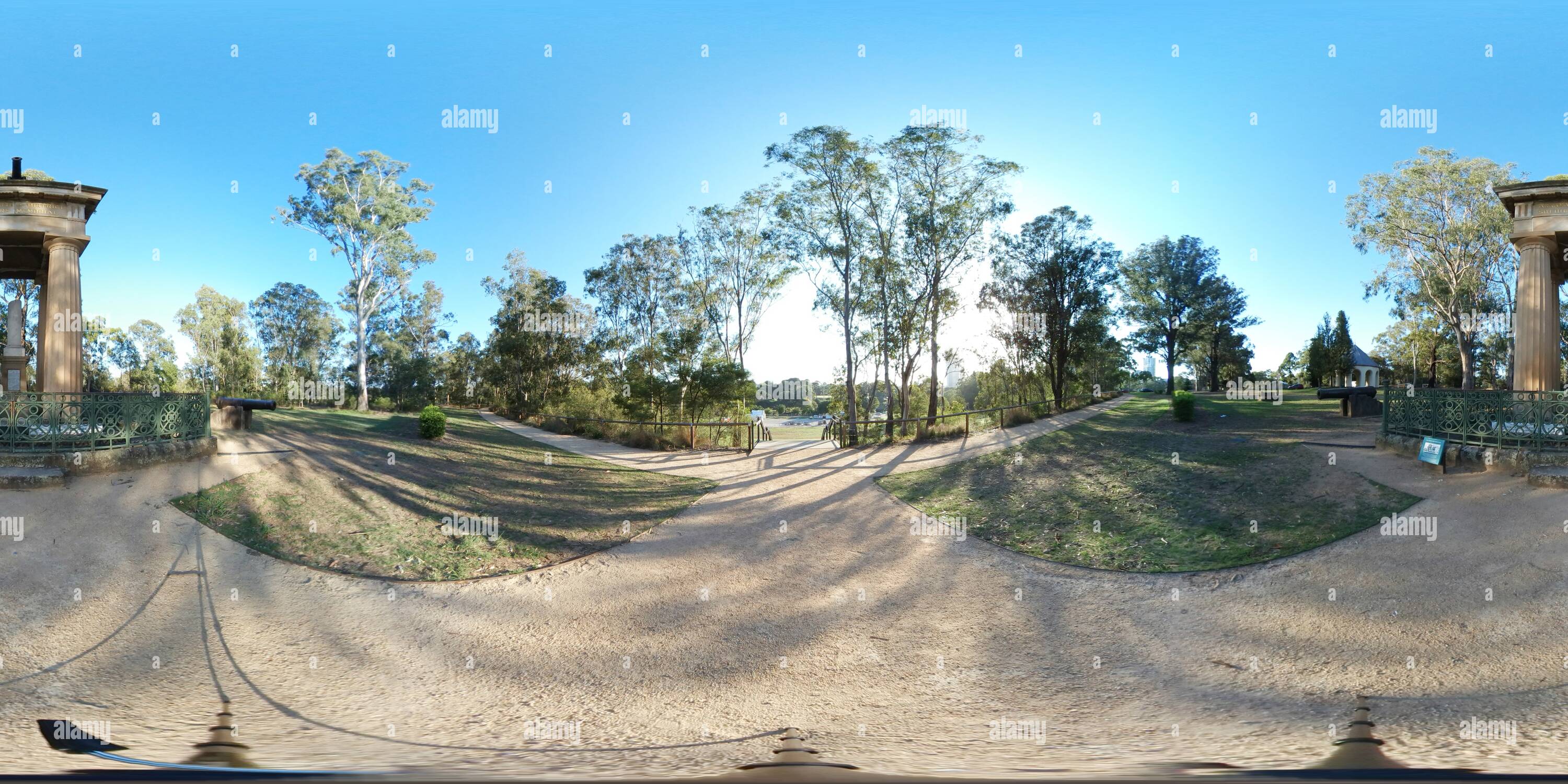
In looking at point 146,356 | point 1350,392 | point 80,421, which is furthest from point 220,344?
point 1350,392

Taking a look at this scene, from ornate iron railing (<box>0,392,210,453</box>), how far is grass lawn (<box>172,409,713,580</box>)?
2038 mm

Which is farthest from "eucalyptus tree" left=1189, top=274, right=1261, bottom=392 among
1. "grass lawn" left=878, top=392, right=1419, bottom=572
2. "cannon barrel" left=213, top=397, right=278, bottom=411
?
"cannon barrel" left=213, top=397, right=278, bottom=411

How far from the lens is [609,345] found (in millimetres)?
31078

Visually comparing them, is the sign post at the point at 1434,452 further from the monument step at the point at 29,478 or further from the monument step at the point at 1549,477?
the monument step at the point at 29,478

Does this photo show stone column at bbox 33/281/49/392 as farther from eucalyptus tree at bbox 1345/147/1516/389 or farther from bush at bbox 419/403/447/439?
eucalyptus tree at bbox 1345/147/1516/389

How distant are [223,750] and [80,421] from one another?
10.1 m

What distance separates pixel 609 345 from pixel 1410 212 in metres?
36.7

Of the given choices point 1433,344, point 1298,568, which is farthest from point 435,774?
point 1433,344

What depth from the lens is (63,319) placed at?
12594 mm

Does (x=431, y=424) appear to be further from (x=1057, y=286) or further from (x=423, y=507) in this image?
(x=1057, y=286)

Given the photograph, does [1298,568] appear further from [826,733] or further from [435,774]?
[435,774]

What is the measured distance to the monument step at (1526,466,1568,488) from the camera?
8766 mm

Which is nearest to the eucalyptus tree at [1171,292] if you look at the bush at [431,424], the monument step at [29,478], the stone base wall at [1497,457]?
the stone base wall at [1497,457]

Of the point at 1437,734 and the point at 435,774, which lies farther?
the point at 1437,734
